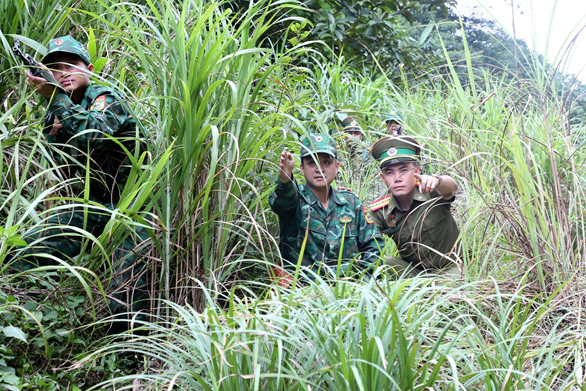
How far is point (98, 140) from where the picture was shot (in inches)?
92.9

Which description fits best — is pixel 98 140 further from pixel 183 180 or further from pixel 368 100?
pixel 368 100

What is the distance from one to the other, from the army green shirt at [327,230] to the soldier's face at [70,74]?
1192 millimetres

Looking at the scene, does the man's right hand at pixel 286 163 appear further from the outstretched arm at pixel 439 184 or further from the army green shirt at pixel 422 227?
the army green shirt at pixel 422 227

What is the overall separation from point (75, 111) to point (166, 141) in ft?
1.64

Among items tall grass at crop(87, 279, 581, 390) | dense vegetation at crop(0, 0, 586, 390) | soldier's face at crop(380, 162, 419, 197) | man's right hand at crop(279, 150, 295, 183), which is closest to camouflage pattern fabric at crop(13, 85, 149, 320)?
dense vegetation at crop(0, 0, 586, 390)

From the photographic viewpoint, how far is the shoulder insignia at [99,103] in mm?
2347

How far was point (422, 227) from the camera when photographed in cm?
307

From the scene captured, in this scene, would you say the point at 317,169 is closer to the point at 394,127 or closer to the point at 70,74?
the point at 70,74

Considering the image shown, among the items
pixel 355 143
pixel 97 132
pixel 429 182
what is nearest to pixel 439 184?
pixel 429 182

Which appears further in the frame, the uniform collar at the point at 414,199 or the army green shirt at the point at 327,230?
the uniform collar at the point at 414,199

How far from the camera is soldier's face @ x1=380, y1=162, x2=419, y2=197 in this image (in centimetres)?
302

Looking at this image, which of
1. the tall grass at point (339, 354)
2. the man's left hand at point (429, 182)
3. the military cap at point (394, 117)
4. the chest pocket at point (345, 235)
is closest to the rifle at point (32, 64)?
the tall grass at point (339, 354)

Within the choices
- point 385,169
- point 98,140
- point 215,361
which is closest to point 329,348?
point 215,361

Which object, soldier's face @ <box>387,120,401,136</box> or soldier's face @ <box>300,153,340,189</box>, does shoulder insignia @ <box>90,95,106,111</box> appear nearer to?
soldier's face @ <box>300,153,340,189</box>
